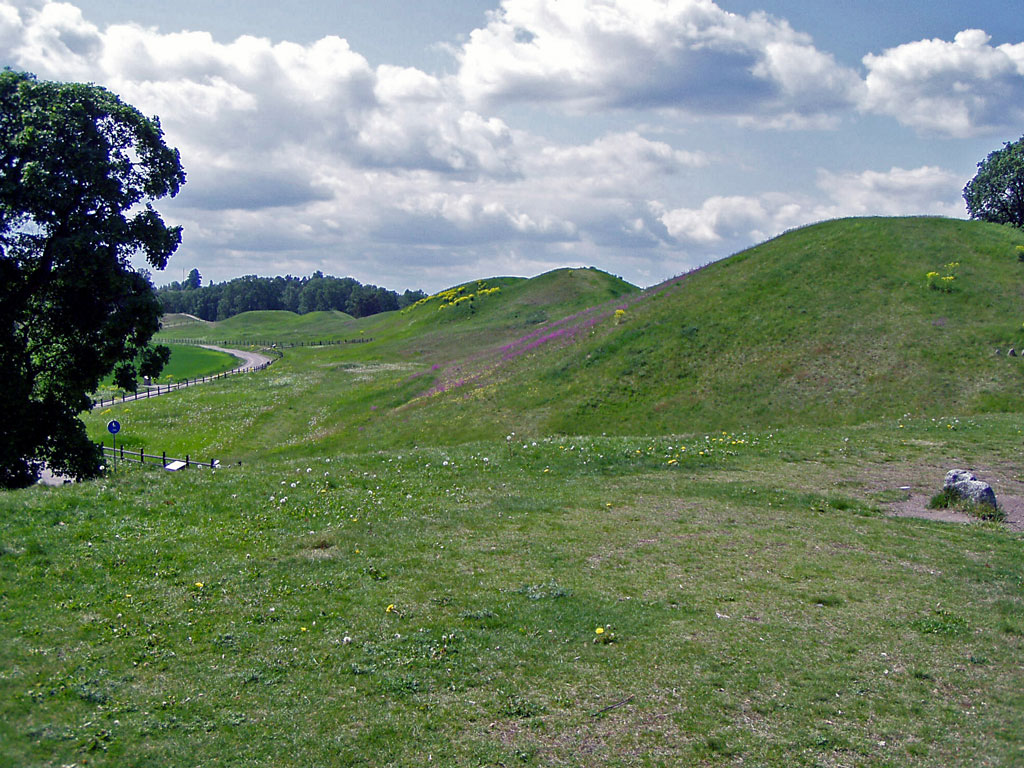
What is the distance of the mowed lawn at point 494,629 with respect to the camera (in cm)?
865

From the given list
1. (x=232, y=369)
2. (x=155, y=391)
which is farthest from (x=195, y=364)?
(x=155, y=391)

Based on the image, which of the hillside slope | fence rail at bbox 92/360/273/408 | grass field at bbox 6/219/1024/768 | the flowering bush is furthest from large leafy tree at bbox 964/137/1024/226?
fence rail at bbox 92/360/273/408

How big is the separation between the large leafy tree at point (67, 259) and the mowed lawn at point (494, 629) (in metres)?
7.09

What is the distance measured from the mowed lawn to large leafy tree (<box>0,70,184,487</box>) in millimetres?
7093

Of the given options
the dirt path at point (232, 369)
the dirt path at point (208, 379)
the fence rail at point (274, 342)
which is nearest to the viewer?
the dirt path at point (208, 379)

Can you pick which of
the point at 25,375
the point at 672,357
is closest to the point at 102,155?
the point at 25,375

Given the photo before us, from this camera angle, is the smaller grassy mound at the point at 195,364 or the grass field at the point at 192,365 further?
the smaller grassy mound at the point at 195,364

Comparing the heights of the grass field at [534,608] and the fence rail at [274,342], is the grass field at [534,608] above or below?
below

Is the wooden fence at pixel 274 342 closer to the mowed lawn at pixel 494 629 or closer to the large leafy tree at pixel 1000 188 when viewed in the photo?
the large leafy tree at pixel 1000 188

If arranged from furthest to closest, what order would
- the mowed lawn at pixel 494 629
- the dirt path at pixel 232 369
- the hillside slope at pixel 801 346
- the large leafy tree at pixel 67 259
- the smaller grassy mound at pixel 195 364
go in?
1. the smaller grassy mound at pixel 195 364
2. the dirt path at pixel 232 369
3. the hillside slope at pixel 801 346
4. the large leafy tree at pixel 67 259
5. the mowed lawn at pixel 494 629

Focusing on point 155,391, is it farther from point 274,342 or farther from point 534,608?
point 274,342

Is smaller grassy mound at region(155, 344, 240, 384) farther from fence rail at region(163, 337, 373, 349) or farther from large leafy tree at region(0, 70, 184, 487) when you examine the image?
large leafy tree at region(0, 70, 184, 487)

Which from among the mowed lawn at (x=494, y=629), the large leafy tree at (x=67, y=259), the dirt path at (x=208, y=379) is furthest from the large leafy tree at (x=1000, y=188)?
the dirt path at (x=208, y=379)

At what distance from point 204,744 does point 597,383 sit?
40.3m
